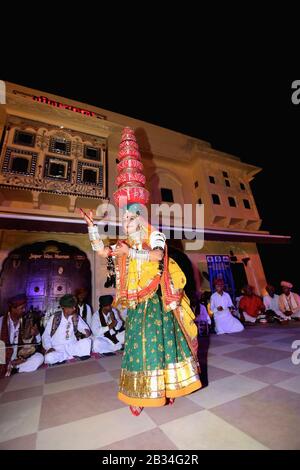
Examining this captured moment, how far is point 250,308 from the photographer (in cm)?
754

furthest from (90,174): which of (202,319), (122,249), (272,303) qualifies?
(272,303)

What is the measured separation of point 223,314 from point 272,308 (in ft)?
8.92

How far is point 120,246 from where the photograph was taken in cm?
233

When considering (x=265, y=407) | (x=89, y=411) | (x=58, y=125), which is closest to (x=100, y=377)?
(x=89, y=411)

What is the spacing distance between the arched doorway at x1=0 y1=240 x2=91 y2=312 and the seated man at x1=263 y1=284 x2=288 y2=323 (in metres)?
6.15

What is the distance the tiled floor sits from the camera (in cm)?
171

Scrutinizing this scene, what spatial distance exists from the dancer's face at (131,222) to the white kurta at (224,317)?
505 cm

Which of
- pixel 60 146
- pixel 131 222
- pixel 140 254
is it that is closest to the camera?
pixel 140 254

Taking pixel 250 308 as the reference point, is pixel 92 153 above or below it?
above

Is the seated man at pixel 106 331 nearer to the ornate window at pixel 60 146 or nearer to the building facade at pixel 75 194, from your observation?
the building facade at pixel 75 194

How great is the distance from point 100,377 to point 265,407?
2.28m

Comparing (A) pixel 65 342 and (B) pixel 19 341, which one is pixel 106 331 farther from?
(B) pixel 19 341

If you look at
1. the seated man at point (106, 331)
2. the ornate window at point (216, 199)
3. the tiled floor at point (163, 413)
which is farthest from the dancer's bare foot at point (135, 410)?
the ornate window at point (216, 199)

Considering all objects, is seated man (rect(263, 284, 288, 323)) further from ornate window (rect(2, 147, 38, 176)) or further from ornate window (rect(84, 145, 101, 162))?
ornate window (rect(2, 147, 38, 176))
